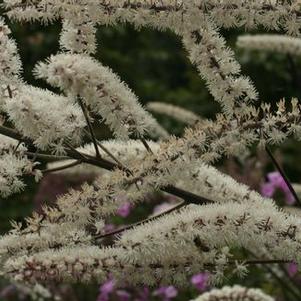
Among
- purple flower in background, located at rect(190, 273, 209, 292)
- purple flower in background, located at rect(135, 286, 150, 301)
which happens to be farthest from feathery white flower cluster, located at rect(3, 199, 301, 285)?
purple flower in background, located at rect(135, 286, 150, 301)

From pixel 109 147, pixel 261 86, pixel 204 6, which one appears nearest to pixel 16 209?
pixel 261 86

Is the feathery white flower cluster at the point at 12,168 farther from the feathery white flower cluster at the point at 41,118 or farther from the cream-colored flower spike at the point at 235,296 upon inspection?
the cream-colored flower spike at the point at 235,296

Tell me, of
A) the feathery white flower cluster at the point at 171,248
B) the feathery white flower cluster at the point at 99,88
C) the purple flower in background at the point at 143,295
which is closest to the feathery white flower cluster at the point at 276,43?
the purple flower in background at the point at 143,295

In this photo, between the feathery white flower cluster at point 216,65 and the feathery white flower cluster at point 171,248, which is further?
the feathery white flower cluster at point 216,65

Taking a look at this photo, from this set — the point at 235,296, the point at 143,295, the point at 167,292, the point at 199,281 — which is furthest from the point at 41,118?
the point at 143,295

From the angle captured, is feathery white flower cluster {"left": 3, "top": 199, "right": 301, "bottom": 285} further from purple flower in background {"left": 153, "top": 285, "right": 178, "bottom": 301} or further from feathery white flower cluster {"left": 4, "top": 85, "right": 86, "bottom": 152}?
purple flower in background {"left": 153, "top": 285, "right": 178, "bottom": 301}

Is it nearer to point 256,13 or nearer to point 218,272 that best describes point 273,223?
point 218,272
